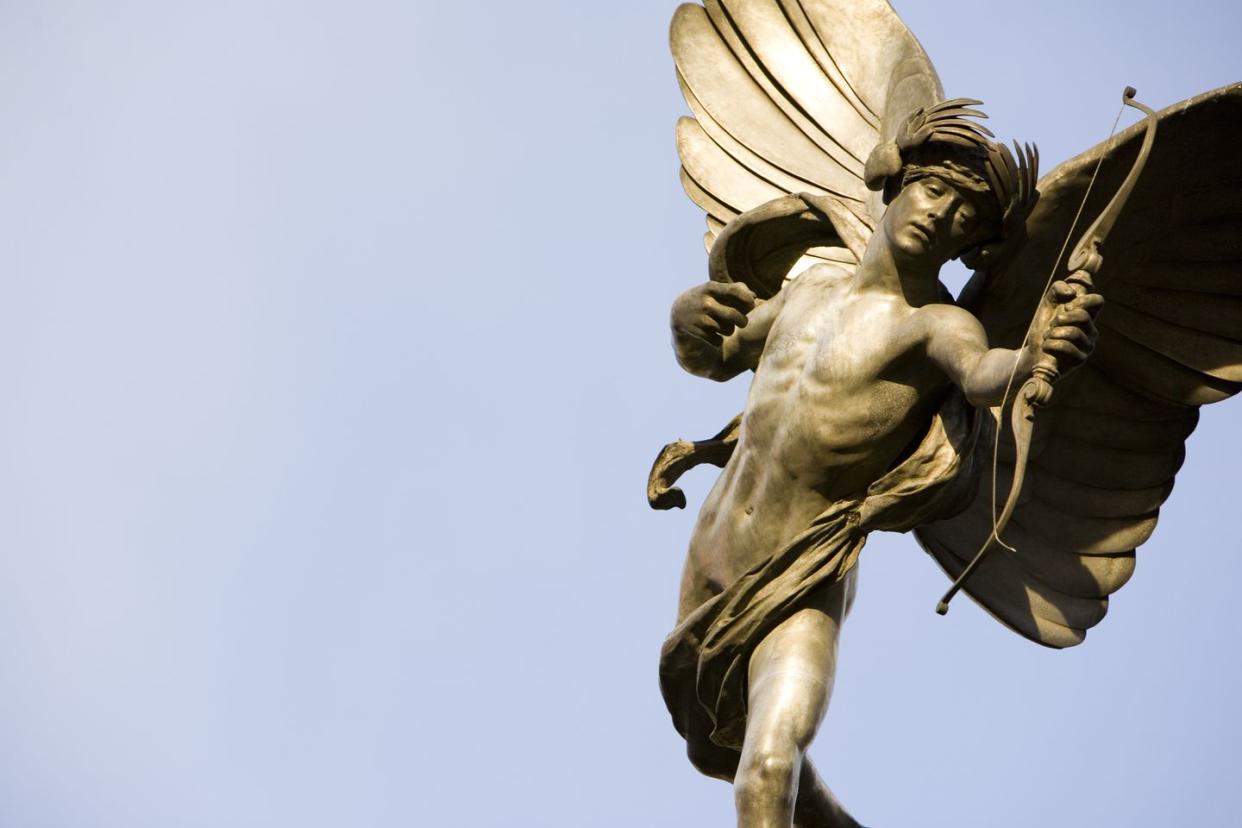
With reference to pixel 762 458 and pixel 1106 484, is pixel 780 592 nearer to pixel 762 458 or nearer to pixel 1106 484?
pixel 762 458

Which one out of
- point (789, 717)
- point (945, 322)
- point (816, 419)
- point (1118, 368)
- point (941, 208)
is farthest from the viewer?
point (1118, 368)

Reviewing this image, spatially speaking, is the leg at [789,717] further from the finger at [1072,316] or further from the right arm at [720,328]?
the finger at [1072,316]

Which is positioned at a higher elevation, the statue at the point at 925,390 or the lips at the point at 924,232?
the lips at the point at 924,232

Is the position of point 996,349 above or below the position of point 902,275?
below

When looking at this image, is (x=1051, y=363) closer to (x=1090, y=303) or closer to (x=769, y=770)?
(x=1090, y=303)

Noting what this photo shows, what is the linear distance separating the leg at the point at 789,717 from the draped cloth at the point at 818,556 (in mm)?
94

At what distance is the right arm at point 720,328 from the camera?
10297 mm

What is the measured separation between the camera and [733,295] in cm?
1028

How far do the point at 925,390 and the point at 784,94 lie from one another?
237 centimetres

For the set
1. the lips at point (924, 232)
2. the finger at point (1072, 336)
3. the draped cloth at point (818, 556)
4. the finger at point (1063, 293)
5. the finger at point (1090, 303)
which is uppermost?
the lips at point (924, 232)

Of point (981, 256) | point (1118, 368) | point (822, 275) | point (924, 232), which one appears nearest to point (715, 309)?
point (822, 275)

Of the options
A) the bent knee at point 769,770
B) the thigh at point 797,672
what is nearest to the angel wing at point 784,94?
the thigh at point 797,672

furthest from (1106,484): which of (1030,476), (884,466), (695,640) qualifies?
(695,640)

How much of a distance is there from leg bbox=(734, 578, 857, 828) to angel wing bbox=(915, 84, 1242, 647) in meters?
1.00
